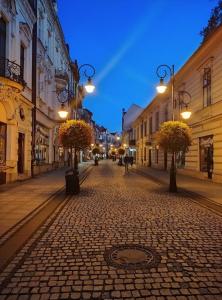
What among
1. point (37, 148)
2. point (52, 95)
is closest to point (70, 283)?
point (37, 148)

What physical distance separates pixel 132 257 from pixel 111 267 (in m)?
0.58

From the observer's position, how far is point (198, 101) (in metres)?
21.3

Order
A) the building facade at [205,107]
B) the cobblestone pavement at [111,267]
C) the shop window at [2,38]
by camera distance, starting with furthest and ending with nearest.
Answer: the building facade at [205,107] < the shop window at [2,38] < the cobblestone pavement at [111,267]

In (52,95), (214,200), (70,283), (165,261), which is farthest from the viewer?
(52,95)

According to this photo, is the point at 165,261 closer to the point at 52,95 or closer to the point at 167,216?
the point at 167,216

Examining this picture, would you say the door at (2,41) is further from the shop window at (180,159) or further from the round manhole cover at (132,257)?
the shop window at (180,159)

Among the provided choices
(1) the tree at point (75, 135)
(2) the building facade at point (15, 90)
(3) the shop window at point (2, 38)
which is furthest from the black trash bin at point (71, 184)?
(3) the shop window at point (2, 38)

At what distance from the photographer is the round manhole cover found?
5.03m

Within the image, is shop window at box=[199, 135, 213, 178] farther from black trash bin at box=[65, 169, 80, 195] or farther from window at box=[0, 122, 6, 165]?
window at box=[0, 122, 6, 165]

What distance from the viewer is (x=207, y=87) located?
19859 millimetres

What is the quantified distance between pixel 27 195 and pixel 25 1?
1223 centimetres

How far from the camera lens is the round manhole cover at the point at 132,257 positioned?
198 inches

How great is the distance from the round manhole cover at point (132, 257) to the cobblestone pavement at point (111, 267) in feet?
0.40

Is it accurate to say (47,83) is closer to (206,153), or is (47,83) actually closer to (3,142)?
(3,142)
